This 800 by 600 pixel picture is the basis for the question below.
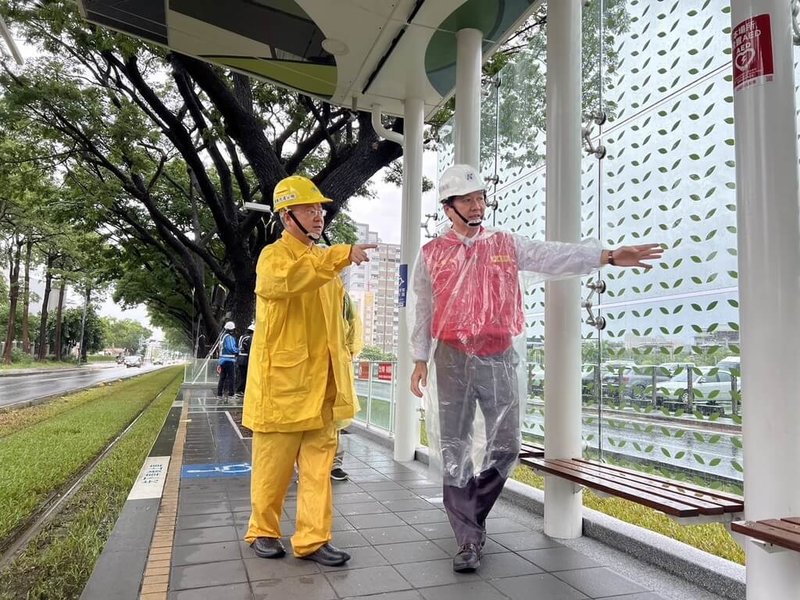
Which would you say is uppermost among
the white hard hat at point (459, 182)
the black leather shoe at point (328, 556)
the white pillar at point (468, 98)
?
the white pillar at point (468, 98)

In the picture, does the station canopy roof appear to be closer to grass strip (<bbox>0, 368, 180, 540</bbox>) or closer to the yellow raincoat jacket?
the yellow raincoat jacket

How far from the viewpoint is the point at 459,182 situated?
3283mm

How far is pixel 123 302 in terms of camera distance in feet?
104

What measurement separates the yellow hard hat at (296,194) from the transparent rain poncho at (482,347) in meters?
0.76

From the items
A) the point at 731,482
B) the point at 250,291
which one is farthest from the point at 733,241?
the point at 250,291

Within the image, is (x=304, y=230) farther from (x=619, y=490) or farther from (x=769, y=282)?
(x=769, y=282)

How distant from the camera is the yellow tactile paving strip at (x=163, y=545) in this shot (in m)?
2.74

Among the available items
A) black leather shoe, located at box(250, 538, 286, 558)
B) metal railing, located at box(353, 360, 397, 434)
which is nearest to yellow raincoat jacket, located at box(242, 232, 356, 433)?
black leather shoe, located at box(250, 538, 286, 558)

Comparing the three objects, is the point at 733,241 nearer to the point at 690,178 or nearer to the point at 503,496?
the point at 690,178

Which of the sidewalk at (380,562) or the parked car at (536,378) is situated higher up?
the parked car at (536,378)

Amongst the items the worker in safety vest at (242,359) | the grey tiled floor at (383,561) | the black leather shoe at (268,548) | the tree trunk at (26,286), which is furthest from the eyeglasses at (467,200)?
the tree trunk at (26,286)

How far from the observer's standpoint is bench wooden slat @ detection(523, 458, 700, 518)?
8.07 ft

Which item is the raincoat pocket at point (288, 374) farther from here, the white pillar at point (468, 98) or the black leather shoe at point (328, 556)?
the white pillar at point (468, 98)

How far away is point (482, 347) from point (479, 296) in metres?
0.26
